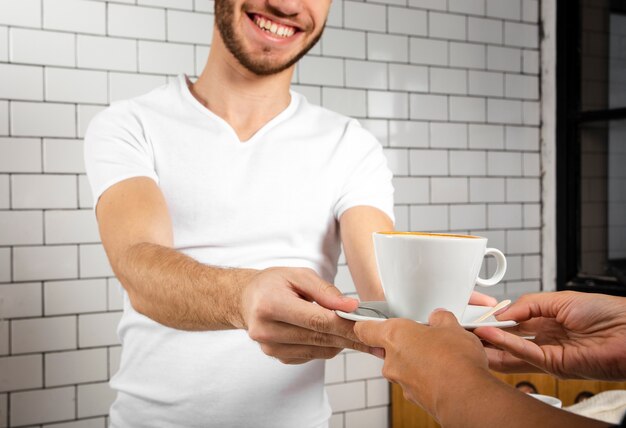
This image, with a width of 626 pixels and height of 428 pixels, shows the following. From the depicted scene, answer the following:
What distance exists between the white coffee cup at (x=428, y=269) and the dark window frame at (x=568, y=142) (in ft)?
7.17

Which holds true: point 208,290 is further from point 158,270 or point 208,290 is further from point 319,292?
point 319,292

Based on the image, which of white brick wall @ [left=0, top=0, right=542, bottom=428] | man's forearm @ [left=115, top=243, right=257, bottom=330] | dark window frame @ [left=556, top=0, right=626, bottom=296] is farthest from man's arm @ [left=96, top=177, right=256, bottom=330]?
dark window frame @ [left=556, top=0, right=626, bottom=296]

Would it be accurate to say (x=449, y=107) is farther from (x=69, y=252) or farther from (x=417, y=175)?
(x=69, y=252)

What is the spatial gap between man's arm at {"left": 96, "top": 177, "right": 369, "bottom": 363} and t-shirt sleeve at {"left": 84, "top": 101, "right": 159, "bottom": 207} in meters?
0.03

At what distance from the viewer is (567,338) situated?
3.11 feet

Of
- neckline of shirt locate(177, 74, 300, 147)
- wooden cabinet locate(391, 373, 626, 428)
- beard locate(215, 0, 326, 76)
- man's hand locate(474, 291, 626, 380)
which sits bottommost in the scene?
wooden cabinet locate(391, 373, 626, 428)

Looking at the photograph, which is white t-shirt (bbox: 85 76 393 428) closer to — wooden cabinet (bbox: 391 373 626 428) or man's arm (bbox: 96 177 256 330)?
man's arm (bbox: 96 177 256 330)

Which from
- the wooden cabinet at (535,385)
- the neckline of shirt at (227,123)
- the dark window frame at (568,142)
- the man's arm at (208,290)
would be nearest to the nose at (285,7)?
the neckline of shirt at (227,123)

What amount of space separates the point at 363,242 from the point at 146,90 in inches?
44.7

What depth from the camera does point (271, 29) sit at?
150cm

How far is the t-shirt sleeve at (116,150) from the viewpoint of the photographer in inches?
52.4

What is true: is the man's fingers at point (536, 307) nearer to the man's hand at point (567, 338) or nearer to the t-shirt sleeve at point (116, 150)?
the man's hand at point (567, 338)

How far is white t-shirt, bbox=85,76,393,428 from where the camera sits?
1.37 m

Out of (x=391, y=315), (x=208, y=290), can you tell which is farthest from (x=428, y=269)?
(x=208, y=290)
